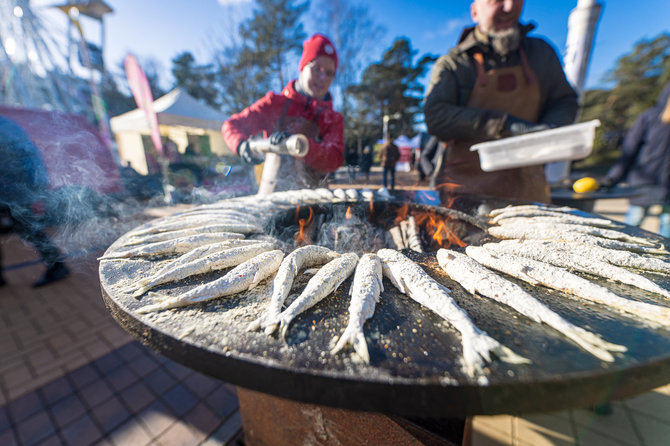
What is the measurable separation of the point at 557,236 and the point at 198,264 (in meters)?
1.54

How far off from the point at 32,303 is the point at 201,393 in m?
2.86

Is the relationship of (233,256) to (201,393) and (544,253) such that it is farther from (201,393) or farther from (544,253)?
(201,393)

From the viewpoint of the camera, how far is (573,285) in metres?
0.80

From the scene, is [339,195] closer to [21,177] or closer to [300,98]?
[300,98]

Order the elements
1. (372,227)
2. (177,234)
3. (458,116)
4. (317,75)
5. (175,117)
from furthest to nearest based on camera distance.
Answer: (175,117) → (317,75) → (458,116) → (372,227) → (177,234)

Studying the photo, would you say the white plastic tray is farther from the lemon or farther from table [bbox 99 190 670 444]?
the lemon

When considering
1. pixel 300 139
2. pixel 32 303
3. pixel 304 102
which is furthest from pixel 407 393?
pixel 32 303

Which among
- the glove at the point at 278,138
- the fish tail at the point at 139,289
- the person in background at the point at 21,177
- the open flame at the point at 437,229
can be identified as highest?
the glove at the point at 278,138

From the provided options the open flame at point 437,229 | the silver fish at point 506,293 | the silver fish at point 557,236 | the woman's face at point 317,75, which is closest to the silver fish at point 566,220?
the silver fish at point 557,236

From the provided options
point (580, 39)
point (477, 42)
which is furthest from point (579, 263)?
point (580, 39)

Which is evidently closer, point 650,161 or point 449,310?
point 449,310

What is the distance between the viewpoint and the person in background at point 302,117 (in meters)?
2.79

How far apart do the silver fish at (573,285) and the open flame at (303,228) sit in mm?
1178

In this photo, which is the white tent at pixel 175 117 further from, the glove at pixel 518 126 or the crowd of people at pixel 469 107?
the glove at pixel 518 126
